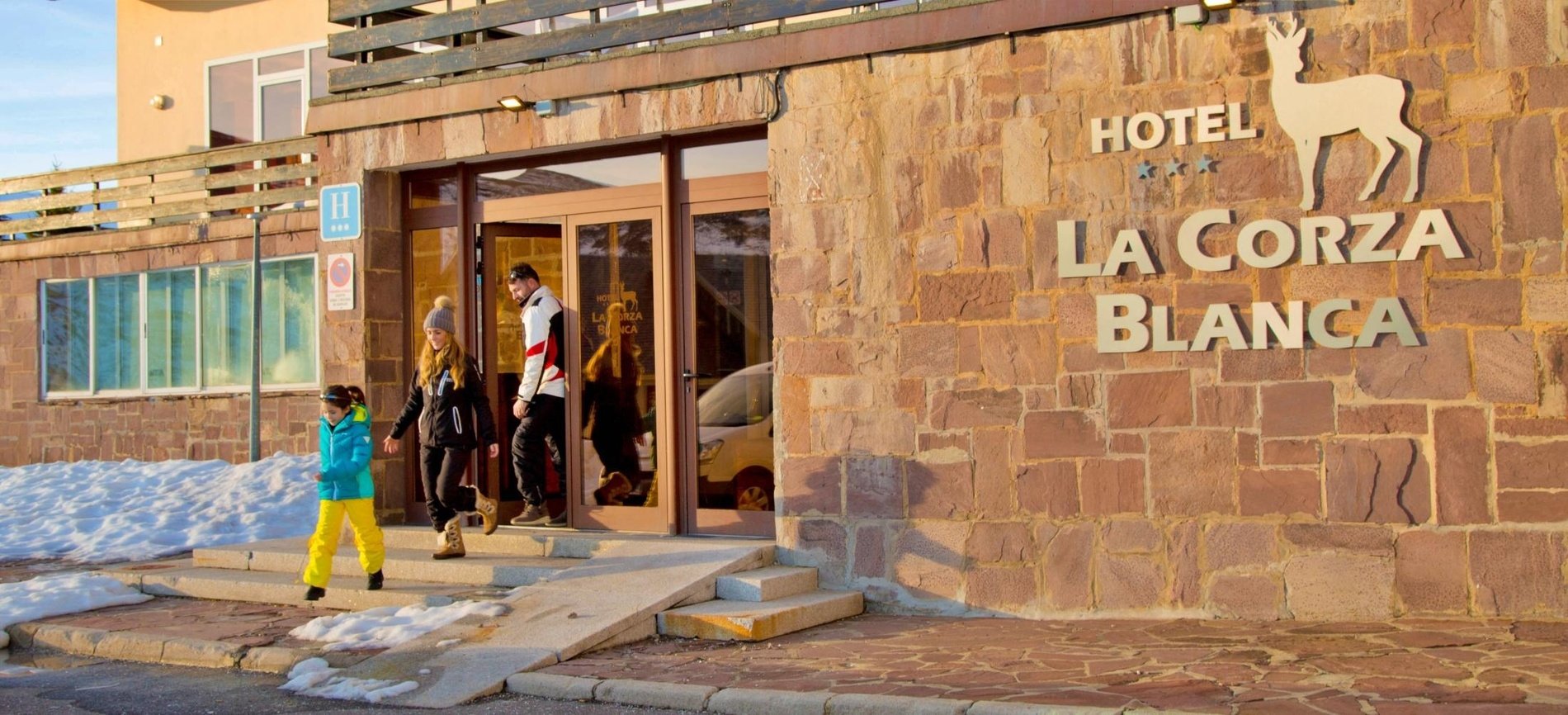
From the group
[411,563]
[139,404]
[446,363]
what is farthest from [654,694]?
[139,404]

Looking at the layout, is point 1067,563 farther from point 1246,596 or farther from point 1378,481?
point 1378,481

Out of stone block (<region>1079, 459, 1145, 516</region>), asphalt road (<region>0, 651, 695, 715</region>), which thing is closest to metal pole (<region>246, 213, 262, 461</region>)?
asphalt road (<region>0, 651, 695, 715</region>)

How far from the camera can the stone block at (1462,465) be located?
7145 millimetres

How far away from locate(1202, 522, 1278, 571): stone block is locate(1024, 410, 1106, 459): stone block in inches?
29.6

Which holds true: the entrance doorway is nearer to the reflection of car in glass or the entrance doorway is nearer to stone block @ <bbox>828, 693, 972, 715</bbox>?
the reflection of car in glass

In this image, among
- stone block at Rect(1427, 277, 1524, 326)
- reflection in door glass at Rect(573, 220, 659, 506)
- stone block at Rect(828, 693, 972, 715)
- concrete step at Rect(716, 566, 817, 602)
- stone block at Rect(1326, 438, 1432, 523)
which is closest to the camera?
stone block at Rect(828, 693, 972, 715)

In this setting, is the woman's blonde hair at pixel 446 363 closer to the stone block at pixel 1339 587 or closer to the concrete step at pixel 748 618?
the concrete step at pixel 748 618

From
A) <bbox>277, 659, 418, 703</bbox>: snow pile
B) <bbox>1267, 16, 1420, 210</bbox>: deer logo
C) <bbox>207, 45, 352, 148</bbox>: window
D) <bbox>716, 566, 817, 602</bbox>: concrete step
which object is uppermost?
<bbox>207, 45, 352, 148</bbox>: window

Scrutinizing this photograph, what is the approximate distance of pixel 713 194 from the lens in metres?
9.61

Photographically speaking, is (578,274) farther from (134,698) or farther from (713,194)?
(134,698)

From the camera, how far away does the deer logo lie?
7.34 m

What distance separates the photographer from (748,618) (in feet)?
24.9

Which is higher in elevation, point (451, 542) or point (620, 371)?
point (620, 371)

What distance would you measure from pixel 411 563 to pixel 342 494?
78 centimetres
